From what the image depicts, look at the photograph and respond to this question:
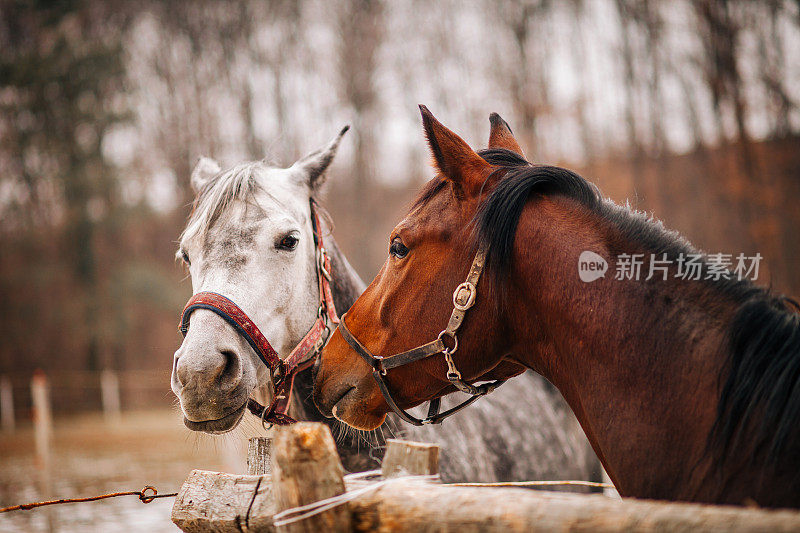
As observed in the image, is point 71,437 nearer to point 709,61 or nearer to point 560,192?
point 560,192

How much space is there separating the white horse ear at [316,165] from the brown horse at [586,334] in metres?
1.02

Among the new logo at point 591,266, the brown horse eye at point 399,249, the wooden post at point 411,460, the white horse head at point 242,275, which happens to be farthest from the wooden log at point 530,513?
the white horse head at point 242,275

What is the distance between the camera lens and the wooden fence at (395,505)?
1085 mm

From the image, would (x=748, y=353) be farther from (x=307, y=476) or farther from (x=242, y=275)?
(x=242, y=275)

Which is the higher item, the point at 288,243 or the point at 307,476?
the point at 288,243

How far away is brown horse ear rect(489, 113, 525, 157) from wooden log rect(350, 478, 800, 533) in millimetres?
1426

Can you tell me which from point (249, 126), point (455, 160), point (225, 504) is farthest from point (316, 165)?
point (249, 126)

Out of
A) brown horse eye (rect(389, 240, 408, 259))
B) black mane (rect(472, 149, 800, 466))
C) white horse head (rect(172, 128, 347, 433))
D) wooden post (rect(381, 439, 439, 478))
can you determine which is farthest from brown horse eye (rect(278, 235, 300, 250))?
wooden post (rect(381, 439, 439, 478))

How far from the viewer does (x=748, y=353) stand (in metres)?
1.52

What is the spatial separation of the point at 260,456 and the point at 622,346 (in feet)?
4.50

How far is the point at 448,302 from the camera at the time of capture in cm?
194

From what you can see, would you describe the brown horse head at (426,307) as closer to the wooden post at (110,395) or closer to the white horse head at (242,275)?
the white horse head at (242,275)

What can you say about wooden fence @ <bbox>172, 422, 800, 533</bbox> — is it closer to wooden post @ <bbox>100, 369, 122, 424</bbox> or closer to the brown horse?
the brown horse

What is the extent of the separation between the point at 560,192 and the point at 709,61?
13.5 m
